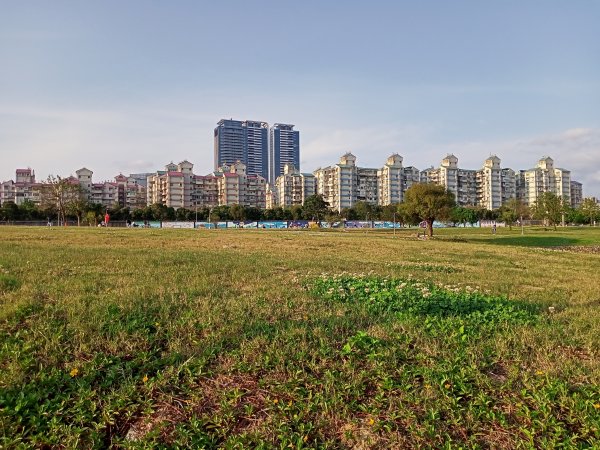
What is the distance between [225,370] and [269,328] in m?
1.07

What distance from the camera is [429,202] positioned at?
4681 centimetres

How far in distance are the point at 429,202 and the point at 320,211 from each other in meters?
72.2

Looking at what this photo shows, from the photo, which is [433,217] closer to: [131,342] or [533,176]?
[131,342]

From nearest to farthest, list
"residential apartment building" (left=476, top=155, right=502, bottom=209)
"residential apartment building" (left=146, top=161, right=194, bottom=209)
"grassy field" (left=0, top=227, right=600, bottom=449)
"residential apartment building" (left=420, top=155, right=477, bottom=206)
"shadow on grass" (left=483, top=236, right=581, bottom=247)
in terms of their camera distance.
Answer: "grassy field" (left=0, top=227, right=600, bottom=449)
"shadow on grass" (left=483, top=236, right=581, bottom=247)
"residential apartment building" (left=146, top=161, right=194, bottom=209)
"residential apartment building" (left=420, top=155, right=477, bottom=206)
"residential apartment building" (left=476, top=155, right=502, bottom=209)

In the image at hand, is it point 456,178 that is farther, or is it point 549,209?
point 456,178

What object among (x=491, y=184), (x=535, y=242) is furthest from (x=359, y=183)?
(x=535, y=242)

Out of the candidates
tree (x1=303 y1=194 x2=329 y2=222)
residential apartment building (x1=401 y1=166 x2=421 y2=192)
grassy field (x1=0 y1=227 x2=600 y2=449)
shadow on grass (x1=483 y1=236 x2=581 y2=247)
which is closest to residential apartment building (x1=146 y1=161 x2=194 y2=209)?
tree (x1=303 y1=194 x2=329 y2=222)

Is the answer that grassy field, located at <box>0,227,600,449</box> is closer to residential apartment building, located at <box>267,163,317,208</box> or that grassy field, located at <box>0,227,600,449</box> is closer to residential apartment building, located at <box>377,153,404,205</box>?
residential apartment building, located at <box>377,153,404,205</box>

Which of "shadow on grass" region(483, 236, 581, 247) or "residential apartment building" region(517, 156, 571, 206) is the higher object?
"residential apartment building" region(517, 156, 571, 206)

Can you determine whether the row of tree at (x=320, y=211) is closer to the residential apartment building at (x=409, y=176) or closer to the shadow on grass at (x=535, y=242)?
the shadow on grass at (x=535, y=242)

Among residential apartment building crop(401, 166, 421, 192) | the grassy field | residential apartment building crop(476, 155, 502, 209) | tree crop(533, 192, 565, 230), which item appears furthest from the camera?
residential apartment building crop(476, 155, 502, 209)

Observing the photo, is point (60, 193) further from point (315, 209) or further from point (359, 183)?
point (359, 183)

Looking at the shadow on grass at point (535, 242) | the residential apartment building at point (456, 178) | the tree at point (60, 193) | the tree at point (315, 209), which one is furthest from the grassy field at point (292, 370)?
the residential apartment building at point (456, 178)

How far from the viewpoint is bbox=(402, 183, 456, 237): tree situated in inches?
1857
